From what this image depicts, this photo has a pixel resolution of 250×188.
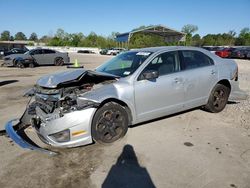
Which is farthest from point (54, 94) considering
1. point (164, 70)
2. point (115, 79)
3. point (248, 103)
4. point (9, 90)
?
point (9, 90)

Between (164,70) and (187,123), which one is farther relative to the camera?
(187,123)

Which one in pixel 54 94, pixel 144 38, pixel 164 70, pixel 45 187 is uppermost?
pixel 144 38

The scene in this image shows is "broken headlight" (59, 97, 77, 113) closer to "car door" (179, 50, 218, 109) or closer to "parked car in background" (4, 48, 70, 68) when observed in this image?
"car door" (179, 50, 218, 109)

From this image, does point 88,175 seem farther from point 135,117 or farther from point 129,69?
point 129,69

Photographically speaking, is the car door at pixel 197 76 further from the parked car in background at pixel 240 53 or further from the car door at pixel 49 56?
the parked car in background at pixel 240 53

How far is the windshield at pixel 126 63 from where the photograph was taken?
481cm

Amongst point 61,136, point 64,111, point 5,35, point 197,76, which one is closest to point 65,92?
point 64,111

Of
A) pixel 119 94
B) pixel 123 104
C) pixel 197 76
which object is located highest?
pixel 197 76

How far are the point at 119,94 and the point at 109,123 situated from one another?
20.6 inches

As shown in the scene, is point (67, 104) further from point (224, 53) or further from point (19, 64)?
point (224, 53)

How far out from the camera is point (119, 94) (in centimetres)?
428

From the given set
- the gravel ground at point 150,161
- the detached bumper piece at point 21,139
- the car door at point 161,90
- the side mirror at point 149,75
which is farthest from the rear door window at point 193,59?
the detached bumper piece at point 21,139

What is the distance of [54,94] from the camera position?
13.4ft

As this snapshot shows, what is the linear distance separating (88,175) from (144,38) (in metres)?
53.9
